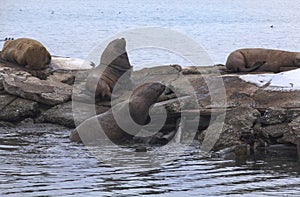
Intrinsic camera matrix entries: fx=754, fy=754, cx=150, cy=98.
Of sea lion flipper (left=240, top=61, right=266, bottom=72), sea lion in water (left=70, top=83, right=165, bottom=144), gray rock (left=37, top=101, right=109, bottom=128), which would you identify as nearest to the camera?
sea lion in water (left=70, top=83, right=165, bottom=144)

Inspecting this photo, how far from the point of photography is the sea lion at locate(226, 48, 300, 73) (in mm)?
13453

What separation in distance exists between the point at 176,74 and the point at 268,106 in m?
2.76

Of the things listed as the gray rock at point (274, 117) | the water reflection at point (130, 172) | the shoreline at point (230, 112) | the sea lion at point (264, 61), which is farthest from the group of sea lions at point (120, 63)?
the gray rock at point (274, 117)

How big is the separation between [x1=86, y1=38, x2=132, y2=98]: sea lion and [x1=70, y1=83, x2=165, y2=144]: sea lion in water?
109 centimetres

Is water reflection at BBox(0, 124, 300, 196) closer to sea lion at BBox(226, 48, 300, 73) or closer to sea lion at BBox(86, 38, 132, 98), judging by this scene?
sea lion at BBox(86, 38, 132, 98)

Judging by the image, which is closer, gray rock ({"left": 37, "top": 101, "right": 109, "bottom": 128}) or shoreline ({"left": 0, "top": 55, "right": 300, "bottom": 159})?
shoreline ({"left": 0, "top": 55, "right": 300, "bottom": 159})

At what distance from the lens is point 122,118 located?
11055mm

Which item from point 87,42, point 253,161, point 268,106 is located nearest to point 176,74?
point 268,106

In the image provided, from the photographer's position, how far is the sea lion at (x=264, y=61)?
1345 centimetres

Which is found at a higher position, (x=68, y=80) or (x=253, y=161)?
(x=68, y=80)

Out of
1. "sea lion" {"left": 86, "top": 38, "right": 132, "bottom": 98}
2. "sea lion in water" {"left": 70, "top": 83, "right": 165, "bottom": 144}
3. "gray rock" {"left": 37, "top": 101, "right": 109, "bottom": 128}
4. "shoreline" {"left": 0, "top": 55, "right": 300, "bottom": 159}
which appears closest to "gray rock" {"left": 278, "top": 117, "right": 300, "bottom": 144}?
"shoreline" {"left": 0, "top": 55, "right": 300, "bottom": 159}

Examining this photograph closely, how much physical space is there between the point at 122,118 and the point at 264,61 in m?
3.65

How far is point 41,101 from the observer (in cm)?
1222

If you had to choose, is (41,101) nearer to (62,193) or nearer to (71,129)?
(71,129)
